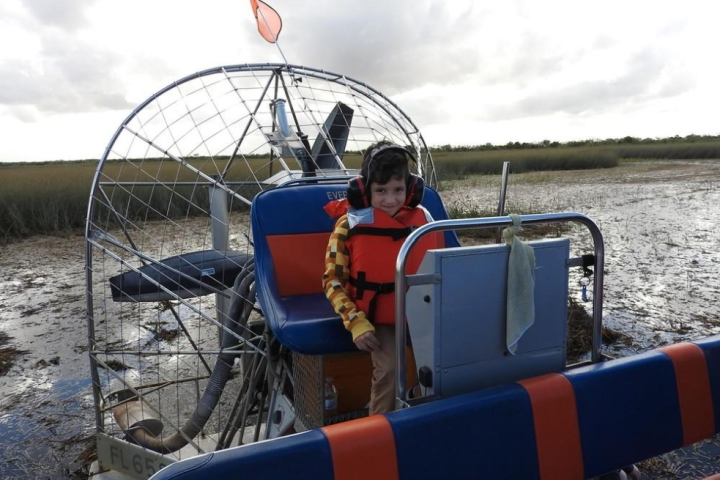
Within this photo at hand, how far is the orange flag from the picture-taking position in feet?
11.5

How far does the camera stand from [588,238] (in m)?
8.88

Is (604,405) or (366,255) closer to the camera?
(604,405)

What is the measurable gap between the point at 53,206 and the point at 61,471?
10.1 meters

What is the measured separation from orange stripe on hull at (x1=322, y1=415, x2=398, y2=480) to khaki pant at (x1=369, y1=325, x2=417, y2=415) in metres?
0.54

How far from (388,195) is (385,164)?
0.15m

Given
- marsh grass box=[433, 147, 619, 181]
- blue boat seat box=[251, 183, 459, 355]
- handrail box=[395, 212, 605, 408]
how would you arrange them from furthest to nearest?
1. marsh grass box=[433, 147, 619, 181]
2. blue boat seat box=[251, 183, 459, 355]
3. handrail box=[395, 212, 605, 408]

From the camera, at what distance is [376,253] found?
239 cm

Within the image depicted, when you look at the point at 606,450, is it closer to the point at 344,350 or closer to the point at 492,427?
the point at 492,427

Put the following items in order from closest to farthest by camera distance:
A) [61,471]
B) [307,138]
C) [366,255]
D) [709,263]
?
[366,255] → [61,471] → [307,138] → [709,263]

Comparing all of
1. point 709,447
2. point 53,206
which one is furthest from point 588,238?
point 53,206

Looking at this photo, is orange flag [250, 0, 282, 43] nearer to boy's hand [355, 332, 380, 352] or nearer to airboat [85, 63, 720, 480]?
airboat [85, 63, 720, 480]

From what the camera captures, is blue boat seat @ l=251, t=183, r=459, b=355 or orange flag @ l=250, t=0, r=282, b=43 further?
orange flag @ l=250, t=0, r=282, b=43

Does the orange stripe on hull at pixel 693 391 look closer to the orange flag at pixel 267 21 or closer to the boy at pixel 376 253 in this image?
the boy at pixel 376 253

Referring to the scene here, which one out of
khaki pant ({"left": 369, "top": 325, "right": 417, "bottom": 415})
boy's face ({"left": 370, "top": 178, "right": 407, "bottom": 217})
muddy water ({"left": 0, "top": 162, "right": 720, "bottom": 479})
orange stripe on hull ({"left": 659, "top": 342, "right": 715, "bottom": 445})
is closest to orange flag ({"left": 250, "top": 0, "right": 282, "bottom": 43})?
boy's face ({"left": 370, "top": 178, "right": 407, "bottom": 217})
